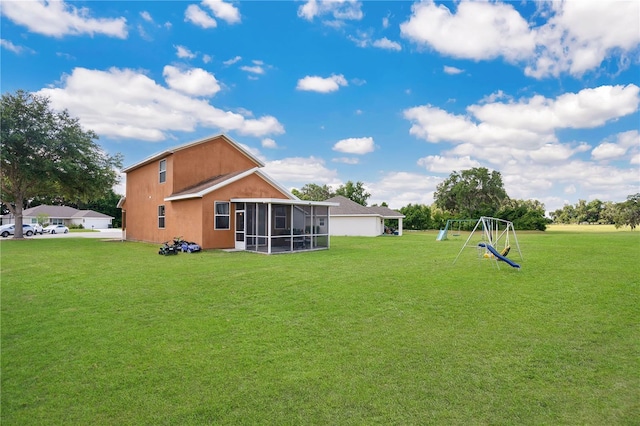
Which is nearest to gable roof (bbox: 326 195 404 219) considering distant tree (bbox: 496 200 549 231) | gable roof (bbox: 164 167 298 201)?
gable roof (bbox: 164 167 298 201)

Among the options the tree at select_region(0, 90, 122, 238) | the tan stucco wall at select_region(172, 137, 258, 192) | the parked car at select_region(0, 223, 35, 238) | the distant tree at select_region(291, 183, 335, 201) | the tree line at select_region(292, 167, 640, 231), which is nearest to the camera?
the tan stucco wall at select_region(172, 137, 258, 192)

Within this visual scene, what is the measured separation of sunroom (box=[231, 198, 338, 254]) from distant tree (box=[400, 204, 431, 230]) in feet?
109

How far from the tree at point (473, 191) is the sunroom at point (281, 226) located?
40128 mm

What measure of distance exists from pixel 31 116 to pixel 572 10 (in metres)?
32.1

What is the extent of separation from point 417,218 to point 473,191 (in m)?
12.4

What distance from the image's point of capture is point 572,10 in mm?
13055

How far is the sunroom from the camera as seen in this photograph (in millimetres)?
16766

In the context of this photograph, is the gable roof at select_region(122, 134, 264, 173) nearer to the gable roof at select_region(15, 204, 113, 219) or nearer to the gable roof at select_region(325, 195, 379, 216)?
the gable roof at select_region(325, 195, 379, 216)

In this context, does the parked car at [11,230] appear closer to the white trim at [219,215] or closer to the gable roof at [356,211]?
the white trim at [219,215]

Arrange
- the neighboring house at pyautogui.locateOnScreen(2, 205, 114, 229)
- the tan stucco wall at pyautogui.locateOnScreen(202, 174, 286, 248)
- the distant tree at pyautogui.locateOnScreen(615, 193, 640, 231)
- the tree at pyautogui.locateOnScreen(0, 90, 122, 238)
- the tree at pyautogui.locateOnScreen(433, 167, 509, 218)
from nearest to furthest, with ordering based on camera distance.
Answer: the tan stucco wall at pyautogui.locateOnScreen(202, 174, 286, 248), the tree at pyautogui.locateOnScreen(0, 90, 122, 238), the distant tree at pyautogui.locateOnScreen(615, 193, 640, 231), the tree at pyautogui.locateOnScreen(433, 167, 509, 218), the neighboring house at pyautogui.locateOnScreen(2, 205, 114, 229)

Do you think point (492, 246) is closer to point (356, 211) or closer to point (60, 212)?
point (356, 211)

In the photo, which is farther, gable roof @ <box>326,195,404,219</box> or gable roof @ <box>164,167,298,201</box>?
gable roof @ <box>326,195,404,219</box>

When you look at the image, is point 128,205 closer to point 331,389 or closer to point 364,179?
point 331,389

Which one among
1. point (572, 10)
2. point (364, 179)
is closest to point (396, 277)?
point (572, 10)
